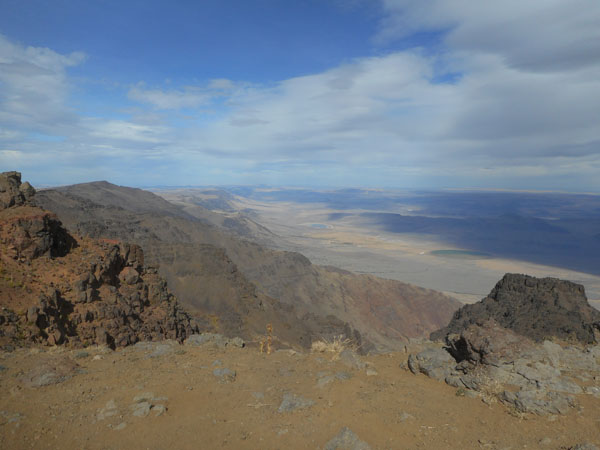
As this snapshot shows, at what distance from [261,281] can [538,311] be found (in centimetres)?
3969

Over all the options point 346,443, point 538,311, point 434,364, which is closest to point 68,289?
point 346,443

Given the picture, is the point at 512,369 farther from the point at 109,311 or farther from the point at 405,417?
the point at 109,311

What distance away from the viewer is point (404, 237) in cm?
14038

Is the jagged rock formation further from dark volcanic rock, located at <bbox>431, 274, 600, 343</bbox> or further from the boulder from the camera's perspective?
dark volcanic rock, located at <bbox>431, 274, 600, 343</bbox>

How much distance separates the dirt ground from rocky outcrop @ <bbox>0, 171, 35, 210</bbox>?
6514mm

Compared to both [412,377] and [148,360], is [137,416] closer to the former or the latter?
[148,360]

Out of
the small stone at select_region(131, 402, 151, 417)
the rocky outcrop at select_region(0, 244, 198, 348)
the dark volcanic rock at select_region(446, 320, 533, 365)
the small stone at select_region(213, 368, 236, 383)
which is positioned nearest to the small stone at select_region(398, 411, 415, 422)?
the dark volcanic rock at select_region(446, 320, 533, 365)

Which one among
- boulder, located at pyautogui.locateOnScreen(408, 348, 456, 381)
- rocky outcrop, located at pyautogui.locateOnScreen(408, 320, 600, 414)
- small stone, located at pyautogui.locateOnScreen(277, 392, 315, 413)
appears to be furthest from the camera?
boulder, located at pyautogui.locateOnScreen(408, 348, 456, 381)

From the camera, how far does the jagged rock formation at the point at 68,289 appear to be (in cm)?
927

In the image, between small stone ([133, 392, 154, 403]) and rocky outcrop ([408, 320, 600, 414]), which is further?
small stone ([133, 392, 154, 403])

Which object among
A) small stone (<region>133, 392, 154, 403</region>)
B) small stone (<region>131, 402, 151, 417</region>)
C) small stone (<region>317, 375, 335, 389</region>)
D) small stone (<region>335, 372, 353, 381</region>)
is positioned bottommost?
small stone (<region>335, 372, 353, 381</region>)

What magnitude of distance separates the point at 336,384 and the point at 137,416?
3.92 m

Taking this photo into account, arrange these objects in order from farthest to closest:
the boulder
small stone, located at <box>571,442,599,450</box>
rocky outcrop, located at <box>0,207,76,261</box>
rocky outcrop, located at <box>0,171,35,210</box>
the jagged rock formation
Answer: rocky outcrop, located at <box>0,171,35,210</box>
rocky outcrop, located at <box>0,207,76,261</box>
the jagged rock formation
the boulder
small stone, located at <box>571,442,599,450</box>

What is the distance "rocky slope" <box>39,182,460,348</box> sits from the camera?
31469 mm
